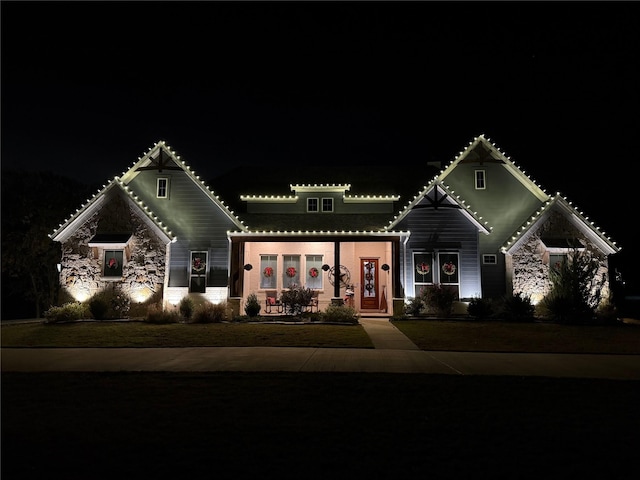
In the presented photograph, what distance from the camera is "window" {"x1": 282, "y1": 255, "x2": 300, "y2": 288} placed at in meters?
22.3

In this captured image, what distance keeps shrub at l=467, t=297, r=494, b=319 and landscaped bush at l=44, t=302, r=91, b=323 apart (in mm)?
15135

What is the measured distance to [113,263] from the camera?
20688mm

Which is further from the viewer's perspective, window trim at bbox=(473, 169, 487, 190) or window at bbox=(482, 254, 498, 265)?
window trim at bbox=(473, 169, 487, 190)

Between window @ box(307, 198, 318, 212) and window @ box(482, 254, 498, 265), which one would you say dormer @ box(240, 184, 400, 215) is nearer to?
window @ box(307, 198, 318, 212)

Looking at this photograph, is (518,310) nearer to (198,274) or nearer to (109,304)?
(198,274)

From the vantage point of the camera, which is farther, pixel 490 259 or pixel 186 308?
pixel 490 259

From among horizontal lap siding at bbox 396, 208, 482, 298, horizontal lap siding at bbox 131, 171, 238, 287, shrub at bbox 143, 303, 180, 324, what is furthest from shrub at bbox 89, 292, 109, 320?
horizontal lap siding at bbox 396, 208, 482, 298

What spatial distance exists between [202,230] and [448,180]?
1182cm

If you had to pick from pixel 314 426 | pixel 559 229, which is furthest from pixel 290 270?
pixel 314 426

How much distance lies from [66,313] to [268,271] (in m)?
8.34

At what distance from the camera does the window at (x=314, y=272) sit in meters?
22.2

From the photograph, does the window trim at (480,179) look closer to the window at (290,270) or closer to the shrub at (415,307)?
the shrub at (415,307)

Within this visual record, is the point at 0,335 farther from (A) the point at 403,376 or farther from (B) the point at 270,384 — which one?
(A) the point at 403,376

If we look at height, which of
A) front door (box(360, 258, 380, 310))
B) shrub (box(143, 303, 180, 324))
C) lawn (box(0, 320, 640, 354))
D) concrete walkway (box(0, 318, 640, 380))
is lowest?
concrete walkway (box(0, 318, 640, 380))
